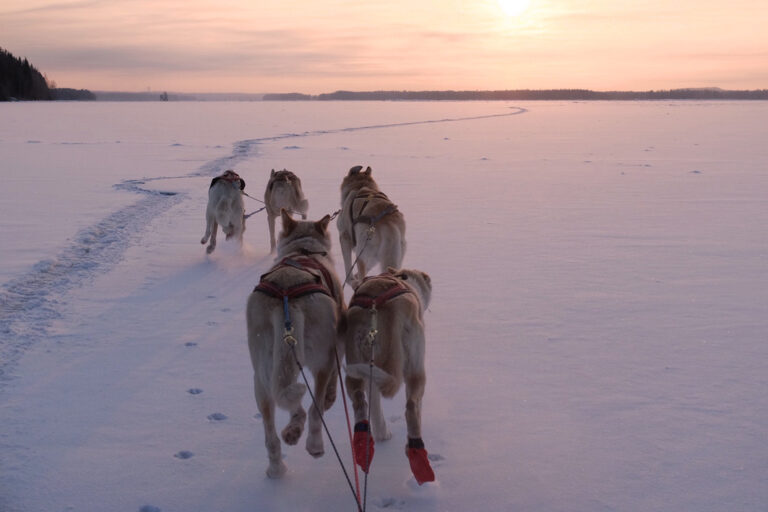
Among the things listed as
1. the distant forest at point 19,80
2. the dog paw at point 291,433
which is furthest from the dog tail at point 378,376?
the distant forest at point 19,80

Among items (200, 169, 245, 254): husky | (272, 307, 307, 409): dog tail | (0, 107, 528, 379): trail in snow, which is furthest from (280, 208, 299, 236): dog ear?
(200, 169, 245, 254): husky

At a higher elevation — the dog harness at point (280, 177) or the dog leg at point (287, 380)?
the dog harness at point (280, 177)

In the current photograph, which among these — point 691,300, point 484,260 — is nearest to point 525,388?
point 691,300

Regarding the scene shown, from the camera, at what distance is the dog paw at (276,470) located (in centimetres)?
311

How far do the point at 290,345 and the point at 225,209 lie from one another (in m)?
5.22

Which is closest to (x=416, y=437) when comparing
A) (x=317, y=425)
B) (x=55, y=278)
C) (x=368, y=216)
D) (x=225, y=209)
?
(x=317, y=425)

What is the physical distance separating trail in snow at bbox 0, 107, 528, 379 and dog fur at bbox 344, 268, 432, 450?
270 cm

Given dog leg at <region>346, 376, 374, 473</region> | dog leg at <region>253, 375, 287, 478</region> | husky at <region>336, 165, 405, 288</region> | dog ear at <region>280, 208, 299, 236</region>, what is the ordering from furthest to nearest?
1. husky at <region>336, 165, 405, 288</region>
2. dog ear at <region>280, 208, 299, 236</region>
3. dog leg at <region>253, 375, 287, 478</region>
4. dog leg at <region>346, 376, 374, 473</region>

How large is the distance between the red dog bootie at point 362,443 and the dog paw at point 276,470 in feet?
1.52

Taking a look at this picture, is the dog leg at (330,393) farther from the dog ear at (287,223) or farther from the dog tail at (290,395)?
the dog ear at (287,223)

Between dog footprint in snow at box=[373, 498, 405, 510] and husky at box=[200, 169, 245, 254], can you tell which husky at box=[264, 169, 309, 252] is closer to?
husky at box=[200, 169, 245, 254]

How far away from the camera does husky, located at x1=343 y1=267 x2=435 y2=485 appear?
2893 mm

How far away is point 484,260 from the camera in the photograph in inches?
291

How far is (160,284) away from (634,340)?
476 centimetres
